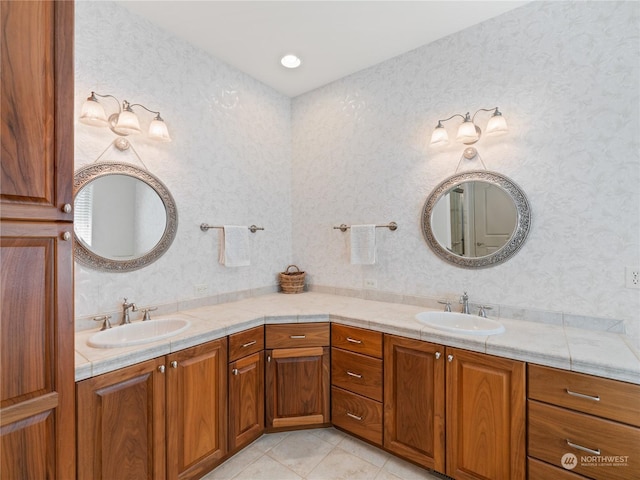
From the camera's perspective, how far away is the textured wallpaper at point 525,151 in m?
1.65

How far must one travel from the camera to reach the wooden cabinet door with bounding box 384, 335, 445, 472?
65.9 inches

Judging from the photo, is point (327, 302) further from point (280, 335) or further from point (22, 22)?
point (22, 22)

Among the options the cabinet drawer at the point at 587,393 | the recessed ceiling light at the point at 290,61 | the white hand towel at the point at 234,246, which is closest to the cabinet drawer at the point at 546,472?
the cabinet drawer at the point at 587,393

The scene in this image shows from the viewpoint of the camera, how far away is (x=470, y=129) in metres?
1.97

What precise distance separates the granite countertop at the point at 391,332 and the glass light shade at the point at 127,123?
1158 mm

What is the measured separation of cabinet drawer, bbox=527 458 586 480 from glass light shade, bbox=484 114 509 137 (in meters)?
1.73

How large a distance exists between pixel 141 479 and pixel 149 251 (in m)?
1.22

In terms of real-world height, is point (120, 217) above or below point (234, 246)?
above

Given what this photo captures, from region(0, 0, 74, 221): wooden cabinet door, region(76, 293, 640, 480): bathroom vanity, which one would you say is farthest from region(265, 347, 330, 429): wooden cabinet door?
region(0, 0, 74, 221): wooden cabinet door

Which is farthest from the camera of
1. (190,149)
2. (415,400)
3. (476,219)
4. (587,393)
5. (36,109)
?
(190,149)

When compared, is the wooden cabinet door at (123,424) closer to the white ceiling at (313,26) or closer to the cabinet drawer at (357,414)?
the cabinet drawer at (357,414)

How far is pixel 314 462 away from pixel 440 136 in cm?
223

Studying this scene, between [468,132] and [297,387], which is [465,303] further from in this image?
[297,387]

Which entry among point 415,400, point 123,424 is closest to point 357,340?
point 415,400
